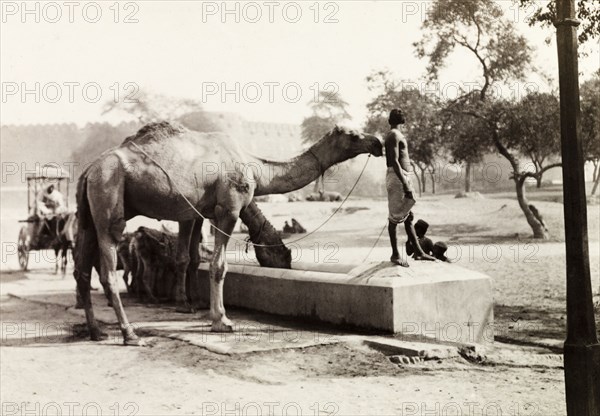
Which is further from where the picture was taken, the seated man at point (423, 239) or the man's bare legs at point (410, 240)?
the seated man at point (423, 239)

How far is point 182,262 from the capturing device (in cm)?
1178

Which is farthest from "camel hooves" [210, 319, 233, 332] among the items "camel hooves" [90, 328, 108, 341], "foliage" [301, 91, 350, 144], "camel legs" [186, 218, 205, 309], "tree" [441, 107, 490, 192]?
"foliage" [301, 91, 350, 144]

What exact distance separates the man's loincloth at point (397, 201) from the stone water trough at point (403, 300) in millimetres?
627

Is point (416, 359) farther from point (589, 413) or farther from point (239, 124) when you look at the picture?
point (239, 124)

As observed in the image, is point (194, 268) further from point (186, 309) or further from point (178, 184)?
point (178, 184)

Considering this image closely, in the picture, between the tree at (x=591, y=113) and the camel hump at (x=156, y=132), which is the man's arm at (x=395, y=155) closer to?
the camel hump at (x=156, y=132)

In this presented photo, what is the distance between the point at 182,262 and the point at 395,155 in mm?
4612

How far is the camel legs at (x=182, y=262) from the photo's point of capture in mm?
11492

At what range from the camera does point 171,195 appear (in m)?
9.75

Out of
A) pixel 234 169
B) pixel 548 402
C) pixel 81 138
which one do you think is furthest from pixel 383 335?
pixel 81 138

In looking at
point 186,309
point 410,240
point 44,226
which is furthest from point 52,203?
point 410,240

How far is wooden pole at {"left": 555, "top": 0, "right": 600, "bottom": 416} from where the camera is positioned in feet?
16.1

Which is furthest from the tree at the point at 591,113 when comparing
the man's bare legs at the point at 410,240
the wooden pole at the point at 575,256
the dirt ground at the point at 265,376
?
the wooden pole at the point at 575,256

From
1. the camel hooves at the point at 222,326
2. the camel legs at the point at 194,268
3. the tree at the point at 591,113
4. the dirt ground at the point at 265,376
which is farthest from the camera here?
the tree at the point at 591,113
